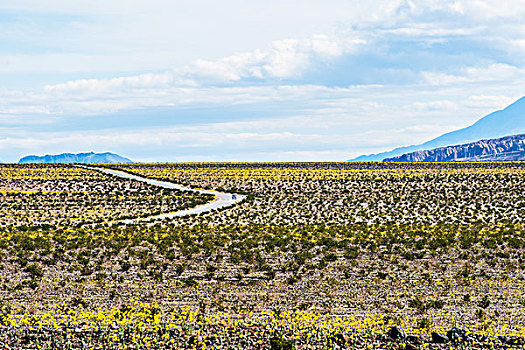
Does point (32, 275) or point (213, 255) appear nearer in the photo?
point (32, 275)

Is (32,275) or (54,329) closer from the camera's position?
(54,329)

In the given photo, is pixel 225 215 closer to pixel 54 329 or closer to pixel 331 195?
pixel 331 195

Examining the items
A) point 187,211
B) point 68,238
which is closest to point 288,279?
point 68,238

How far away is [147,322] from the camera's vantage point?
41.2 ft

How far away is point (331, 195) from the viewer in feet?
190

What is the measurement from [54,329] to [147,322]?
2119 millimetres

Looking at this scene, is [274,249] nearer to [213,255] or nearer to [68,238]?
[213,255]

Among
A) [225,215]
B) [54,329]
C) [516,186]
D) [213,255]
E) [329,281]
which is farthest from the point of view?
[516,186]

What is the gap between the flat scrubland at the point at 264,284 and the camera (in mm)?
11586

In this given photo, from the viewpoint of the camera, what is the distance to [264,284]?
54.8 ft

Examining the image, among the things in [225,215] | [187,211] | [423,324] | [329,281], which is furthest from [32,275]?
[187,211]

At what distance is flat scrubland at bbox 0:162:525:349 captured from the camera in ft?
38.0

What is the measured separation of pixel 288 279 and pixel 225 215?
2264 centimetres

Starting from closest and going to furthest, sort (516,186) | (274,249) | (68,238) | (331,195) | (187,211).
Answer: (274,249)
(68,238)
(187,211)
(331,195)
(516,186)
